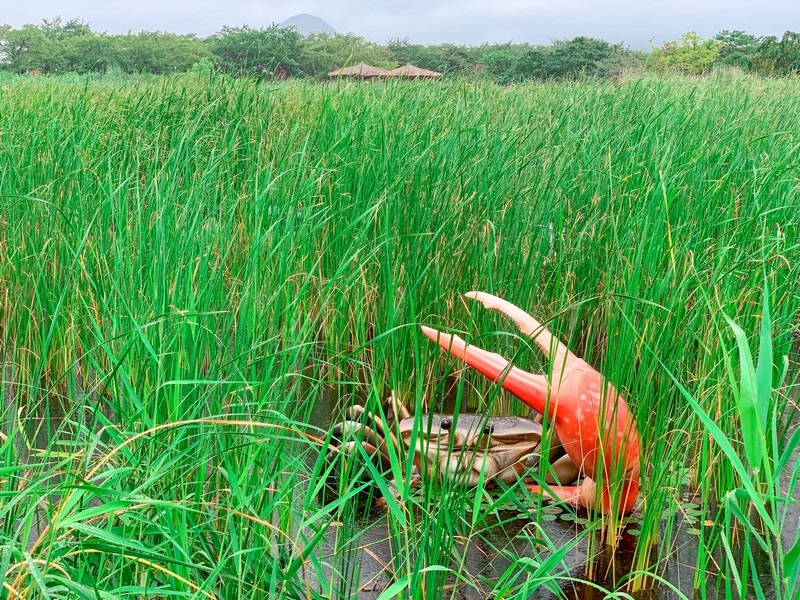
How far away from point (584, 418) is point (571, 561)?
38cm

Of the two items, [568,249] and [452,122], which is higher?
[452,122]

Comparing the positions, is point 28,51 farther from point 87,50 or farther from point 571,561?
point 571,561

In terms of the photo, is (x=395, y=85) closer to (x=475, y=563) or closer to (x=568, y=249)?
(x=568, y=249)

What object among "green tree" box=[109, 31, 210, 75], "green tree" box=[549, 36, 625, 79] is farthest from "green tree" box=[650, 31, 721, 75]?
"green tree" box=[109, 31, 210, 75]

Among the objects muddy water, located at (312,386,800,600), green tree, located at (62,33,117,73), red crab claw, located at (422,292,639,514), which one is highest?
green tree, located at (62,33,117,73)

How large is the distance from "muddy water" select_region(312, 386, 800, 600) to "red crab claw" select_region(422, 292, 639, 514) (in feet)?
0.43

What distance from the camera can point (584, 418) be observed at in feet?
7.83

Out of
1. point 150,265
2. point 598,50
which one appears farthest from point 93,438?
point 598,50

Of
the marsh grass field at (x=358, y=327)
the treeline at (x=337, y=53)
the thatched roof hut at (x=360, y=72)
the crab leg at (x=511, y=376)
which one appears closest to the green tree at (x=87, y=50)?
the treeline at (x=337, y=53)

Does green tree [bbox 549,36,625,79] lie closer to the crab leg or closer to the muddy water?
the crab leg

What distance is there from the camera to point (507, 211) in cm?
338

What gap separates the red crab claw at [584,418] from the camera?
7.41 feet

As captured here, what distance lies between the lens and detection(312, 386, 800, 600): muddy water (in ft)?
6.97

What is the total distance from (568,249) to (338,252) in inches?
35.0
